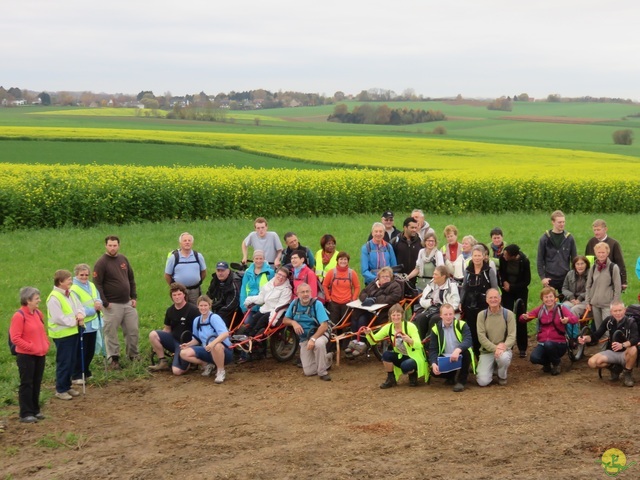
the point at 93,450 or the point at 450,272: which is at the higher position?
the point at 450,272

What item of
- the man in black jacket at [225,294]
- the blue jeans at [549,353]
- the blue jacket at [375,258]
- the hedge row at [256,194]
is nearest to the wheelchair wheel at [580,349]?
the blue jeans at [549,353]

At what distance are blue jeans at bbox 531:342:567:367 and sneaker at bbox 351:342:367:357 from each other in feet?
7.88

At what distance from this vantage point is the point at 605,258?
11555 millimetres

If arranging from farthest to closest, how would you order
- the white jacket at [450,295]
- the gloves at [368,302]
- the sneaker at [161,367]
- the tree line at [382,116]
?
the tree line at [382,116] < the gloves at [368,302] < the sneaker at [161,367] < the white jacket at [450,295]

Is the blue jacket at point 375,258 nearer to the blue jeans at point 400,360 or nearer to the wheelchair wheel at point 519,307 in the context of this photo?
the wheelchair wheel at point 519,307

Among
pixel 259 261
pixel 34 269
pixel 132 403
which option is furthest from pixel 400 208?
pixel 132 403

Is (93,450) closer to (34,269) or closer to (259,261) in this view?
(259,261)

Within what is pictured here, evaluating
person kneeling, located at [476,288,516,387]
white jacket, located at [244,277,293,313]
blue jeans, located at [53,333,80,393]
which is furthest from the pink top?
person kneeling, located at [476,288,516,387]

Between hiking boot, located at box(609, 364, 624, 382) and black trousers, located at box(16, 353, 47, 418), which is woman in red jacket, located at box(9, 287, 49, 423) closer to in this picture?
black trousers, located at box(16, 353, 47, 418)

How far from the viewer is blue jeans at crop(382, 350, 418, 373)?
10.9 metres

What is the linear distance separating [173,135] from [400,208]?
2898 centimetres

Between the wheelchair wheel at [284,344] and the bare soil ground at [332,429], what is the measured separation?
0.73m

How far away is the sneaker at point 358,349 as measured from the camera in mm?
12117

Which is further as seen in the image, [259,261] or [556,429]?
[259,261]
